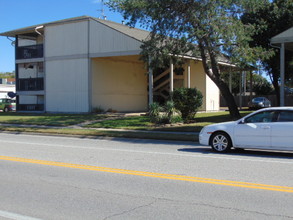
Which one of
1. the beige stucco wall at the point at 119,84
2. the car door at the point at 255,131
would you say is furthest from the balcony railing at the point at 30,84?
the car door at the point at 255,131

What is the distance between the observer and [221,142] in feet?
36.8

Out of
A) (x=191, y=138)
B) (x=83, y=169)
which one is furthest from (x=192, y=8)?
(x=83, y=169)

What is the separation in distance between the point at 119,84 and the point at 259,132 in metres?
22.8

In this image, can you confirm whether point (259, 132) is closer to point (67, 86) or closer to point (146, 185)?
point (146, 185)

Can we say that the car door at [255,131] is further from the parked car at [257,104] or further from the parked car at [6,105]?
the parked car at [6,105]

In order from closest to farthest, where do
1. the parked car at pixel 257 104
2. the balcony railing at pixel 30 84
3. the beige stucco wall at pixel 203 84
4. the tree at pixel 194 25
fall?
the tree at pixel 194 25
the balcony railing at pixel 30 84
the beige stucco wall at pixel 203 84
the parked car at pixel 257 104

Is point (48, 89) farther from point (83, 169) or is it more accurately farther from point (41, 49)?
point (83, 169)

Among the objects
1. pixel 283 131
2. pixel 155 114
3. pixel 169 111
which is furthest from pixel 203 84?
pixel 283 131

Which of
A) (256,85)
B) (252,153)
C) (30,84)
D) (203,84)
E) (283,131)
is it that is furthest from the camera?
(256,85)

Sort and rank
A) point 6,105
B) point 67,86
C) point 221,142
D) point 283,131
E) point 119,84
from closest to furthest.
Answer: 1. point 283,131
2. point 221,142
3. point 67,86
4. point 119,84
5. point 6,105

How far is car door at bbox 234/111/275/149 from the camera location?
1045 cm

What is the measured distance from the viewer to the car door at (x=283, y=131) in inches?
399

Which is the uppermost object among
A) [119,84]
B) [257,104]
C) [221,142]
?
[119,84]

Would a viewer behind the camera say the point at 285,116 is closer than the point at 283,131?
No
